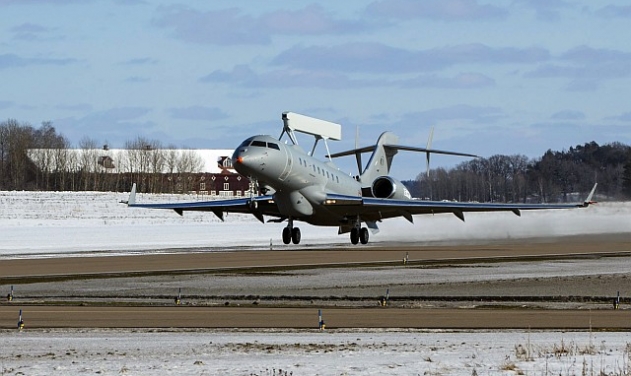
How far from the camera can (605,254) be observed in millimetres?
48875

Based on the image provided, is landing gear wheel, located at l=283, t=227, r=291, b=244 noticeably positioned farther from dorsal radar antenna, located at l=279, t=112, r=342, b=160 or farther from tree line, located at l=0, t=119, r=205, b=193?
tree line, located at l=0, t=119, r=205, b=193

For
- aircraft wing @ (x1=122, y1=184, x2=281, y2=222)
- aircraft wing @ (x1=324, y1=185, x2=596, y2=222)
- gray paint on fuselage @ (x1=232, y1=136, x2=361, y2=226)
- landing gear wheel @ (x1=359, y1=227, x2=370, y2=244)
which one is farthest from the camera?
landing gear wheel @ (x1=359, y1=227, x2=370, y2=244)

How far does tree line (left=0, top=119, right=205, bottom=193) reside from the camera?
527ft

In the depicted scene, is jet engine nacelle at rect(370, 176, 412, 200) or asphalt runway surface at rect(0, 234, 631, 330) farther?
jet engine nacelle at rect(370, 176, 412, 200)

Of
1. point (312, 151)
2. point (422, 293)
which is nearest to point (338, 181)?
point (312, 151)

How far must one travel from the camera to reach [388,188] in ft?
203

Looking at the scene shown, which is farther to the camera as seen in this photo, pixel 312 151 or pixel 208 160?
pixel 208 160

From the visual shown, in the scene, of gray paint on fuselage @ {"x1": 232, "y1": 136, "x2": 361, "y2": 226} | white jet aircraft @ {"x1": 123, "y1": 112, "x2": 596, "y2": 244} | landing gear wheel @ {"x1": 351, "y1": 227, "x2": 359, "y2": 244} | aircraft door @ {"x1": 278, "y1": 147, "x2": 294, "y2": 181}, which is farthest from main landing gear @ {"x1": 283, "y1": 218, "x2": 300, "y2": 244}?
aircraft door @ {"x1": 278, "y1": 147, "x2": 294, "y2": 181}

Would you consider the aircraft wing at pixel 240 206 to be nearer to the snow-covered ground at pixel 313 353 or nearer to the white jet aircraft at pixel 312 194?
the white jet aircraft at pixel 312 194

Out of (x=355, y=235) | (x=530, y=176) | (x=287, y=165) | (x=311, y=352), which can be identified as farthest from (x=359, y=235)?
(x=530, y=176)

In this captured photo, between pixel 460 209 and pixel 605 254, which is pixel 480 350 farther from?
pixel 460 209

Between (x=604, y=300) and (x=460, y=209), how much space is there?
28.4 meters

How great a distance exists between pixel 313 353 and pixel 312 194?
36.9 meters

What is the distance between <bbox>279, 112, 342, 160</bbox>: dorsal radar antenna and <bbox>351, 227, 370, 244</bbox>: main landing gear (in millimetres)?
4714
